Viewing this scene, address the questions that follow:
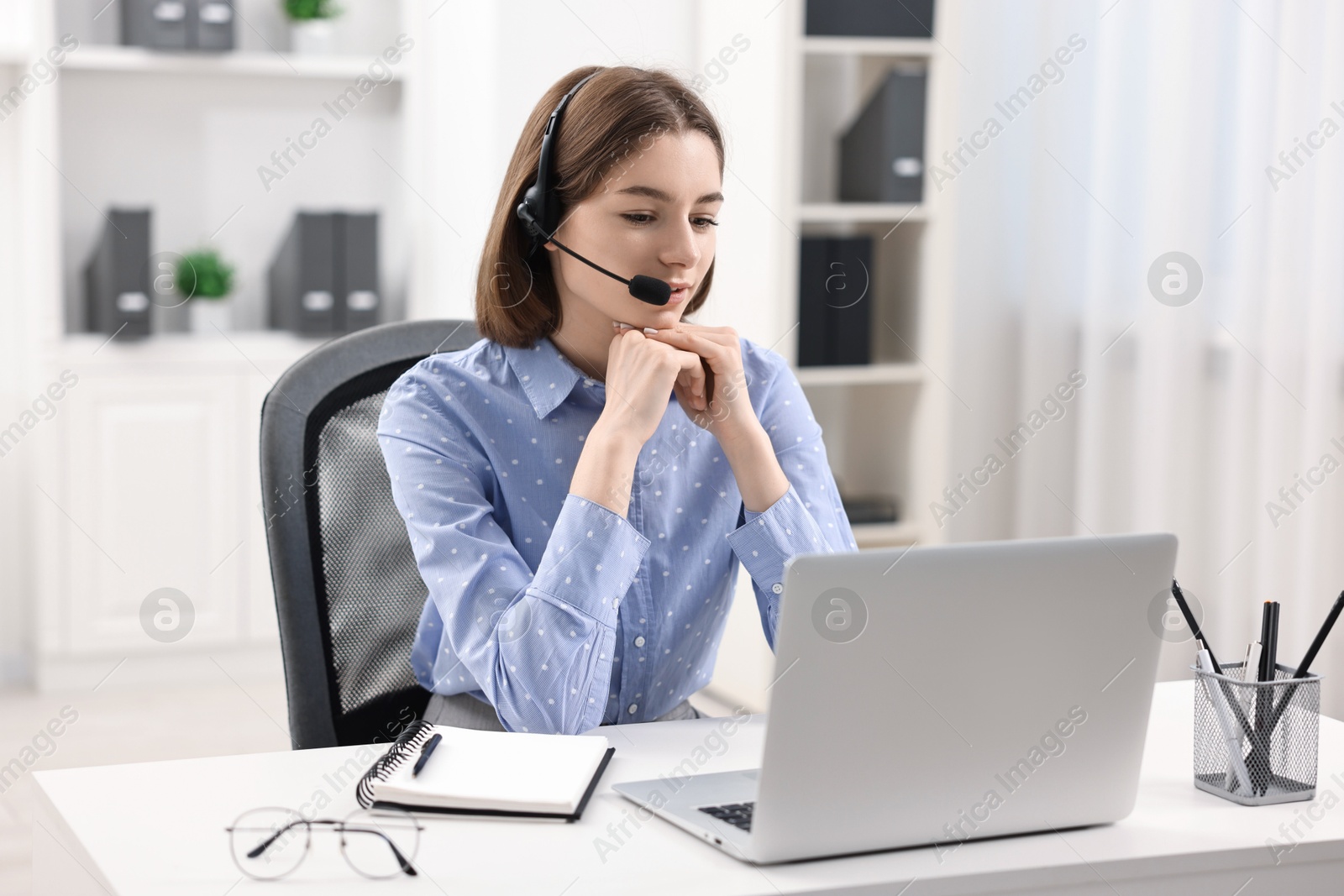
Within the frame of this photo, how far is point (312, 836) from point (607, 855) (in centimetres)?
20

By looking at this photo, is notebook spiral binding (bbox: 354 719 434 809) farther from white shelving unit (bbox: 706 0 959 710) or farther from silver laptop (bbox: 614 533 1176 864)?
white shelving unit (bbox: 706 0 959 710)

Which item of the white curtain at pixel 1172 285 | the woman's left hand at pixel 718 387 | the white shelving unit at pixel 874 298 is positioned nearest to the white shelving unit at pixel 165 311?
the white shelving unit at pixel 874 298

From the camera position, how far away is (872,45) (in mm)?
3041

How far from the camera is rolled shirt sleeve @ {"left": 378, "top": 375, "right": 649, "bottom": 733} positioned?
1231 mm

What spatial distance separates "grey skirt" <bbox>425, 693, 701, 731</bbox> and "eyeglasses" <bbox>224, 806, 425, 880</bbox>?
0.33 m

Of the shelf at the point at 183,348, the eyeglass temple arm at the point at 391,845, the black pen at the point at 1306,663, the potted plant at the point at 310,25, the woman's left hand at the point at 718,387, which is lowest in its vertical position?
the eyeglass temple arm at the point at 391,845

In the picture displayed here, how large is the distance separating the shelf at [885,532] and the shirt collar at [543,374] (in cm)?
182

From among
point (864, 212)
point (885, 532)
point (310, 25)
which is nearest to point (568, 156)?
point (864, 212)

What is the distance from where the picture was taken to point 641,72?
1.46 metres

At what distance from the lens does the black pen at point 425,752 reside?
1.01 meters

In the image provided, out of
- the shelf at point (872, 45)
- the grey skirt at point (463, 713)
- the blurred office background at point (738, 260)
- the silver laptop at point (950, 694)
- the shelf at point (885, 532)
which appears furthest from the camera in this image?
the shelf at point (885, 532)

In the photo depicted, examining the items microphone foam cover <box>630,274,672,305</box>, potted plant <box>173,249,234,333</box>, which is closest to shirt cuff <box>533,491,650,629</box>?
microphone foam cover <box>630,274,672,305</box>

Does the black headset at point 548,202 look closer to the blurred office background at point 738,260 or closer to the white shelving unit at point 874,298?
the blurred office background at point 738,260

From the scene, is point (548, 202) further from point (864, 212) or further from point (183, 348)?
point (183, 348)
